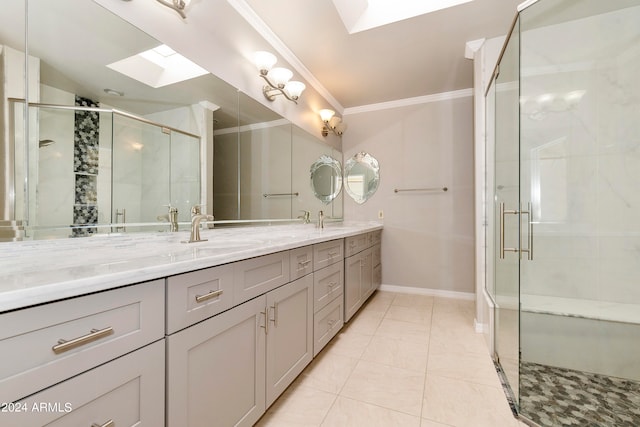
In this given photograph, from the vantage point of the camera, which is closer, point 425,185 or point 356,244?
point 356,244

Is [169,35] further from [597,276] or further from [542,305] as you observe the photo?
[597,276]

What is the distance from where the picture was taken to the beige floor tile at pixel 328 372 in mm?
1587

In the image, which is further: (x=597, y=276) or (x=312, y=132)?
(x=312, y=132)

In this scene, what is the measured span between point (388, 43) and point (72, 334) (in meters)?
2.62

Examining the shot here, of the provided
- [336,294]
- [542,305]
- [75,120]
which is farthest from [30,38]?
[542,305]

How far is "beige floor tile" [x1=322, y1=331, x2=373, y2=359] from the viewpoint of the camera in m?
1.96

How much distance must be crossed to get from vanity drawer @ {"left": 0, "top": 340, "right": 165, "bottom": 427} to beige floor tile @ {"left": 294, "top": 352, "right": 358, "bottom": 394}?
0.99m

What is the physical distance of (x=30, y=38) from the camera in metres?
0.96

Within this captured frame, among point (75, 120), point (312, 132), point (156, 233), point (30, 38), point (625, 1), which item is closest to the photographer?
point (30, 38)

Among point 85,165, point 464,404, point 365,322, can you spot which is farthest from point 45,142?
point 365,322

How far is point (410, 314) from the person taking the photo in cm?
270

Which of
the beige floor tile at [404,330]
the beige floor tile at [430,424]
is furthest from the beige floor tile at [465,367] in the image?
the beige floor tile at [430,424]

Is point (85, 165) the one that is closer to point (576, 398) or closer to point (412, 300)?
point (576, 398)

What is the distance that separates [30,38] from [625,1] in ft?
10.9
